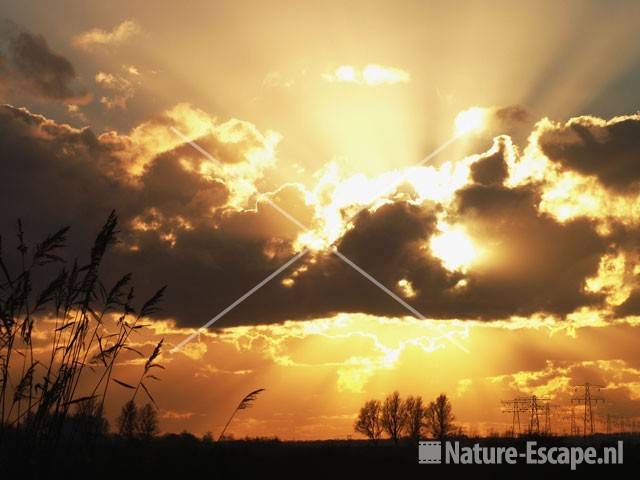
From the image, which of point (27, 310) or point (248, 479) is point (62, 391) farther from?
point (248, 479)

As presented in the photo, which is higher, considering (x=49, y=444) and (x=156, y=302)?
(x=156, y=302)

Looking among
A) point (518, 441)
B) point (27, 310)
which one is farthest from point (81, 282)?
point (518, 441)

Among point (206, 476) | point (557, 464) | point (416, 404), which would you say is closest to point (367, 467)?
point (557, 464)

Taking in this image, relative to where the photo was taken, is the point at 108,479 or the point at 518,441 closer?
the point at 108,479

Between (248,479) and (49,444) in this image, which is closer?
(49,444)

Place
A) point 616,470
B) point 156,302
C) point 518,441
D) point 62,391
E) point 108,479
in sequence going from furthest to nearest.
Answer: point 518,441 < point 616,470 < point 108,479 < point 156,302 < point 62,391

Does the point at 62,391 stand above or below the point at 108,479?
above

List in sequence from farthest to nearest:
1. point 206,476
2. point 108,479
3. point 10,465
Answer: point 206,476, point 108,479, point 10,465

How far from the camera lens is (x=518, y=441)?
106ft

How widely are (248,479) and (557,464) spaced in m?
11.4

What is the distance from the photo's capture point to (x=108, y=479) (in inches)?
681

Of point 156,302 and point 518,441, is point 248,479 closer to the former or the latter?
point 156,302

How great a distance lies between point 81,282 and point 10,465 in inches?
141

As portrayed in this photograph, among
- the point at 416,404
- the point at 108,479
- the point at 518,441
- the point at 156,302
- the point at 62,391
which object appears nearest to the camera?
the point at 62,391
